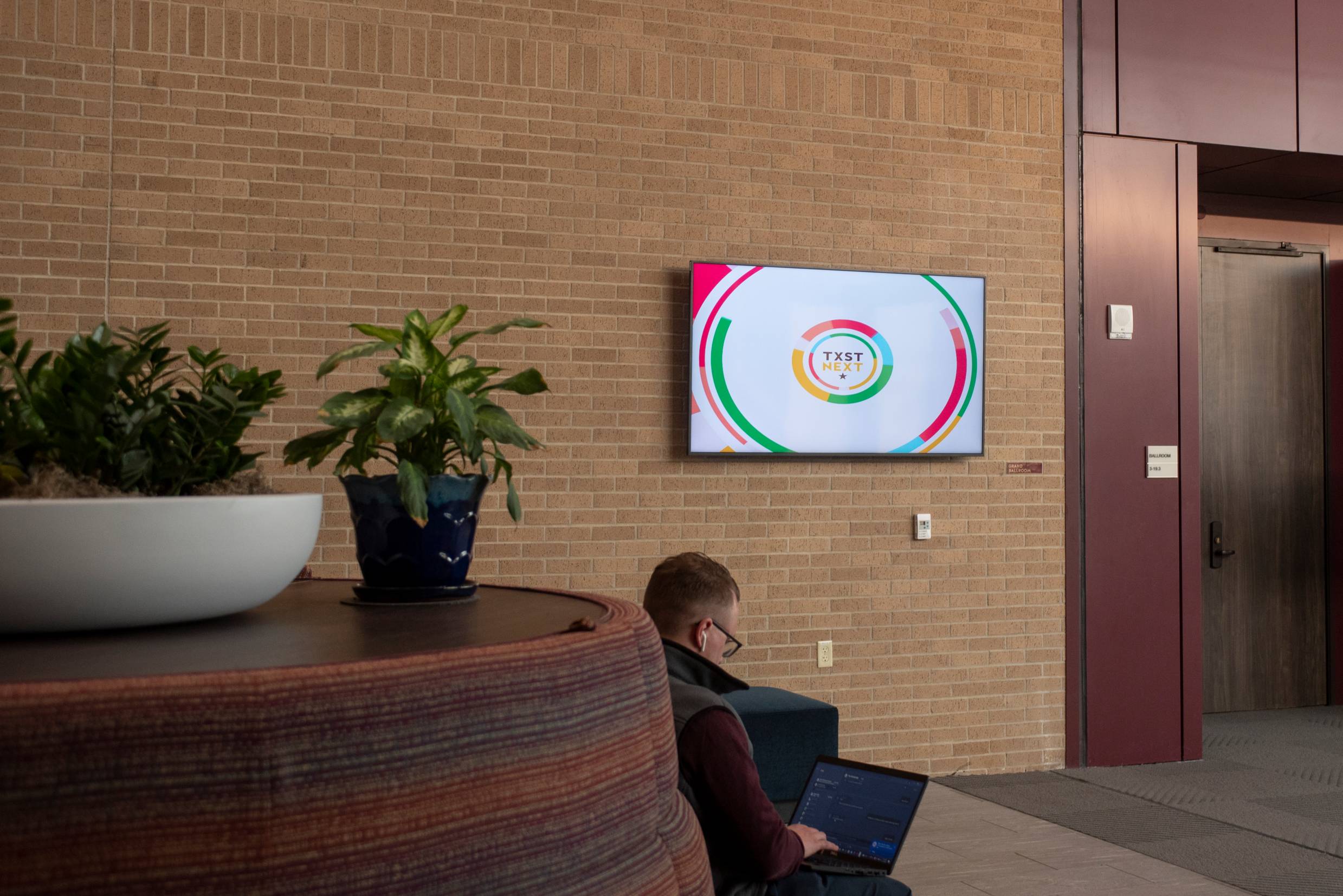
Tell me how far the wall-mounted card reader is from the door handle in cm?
173

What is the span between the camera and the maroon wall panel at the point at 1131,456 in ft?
17.6

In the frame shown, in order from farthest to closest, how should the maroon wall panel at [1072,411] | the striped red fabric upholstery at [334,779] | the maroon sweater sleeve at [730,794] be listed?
the maroon wall panel at [1072,411] < the maroon sweater sleeve at [730,794] < the striped red fabric upholstery at [334,779]

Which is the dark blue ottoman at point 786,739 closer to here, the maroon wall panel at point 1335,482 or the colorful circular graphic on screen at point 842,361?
the colorful circular graphic on screen at point 842,361

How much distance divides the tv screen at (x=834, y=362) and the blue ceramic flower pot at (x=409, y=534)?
3.29 metres

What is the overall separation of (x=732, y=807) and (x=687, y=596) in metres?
0.50

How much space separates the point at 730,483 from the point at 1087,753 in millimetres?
2105

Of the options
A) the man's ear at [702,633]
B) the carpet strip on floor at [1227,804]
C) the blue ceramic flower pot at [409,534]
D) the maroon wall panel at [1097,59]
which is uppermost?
the maroon wall panel at [1097,59]

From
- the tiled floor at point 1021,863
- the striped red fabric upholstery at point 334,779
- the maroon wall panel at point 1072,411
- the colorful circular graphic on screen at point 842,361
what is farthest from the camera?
the maroon wall panel at point 1072,411

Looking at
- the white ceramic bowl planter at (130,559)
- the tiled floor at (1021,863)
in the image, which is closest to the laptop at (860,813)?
the white ceramic bowl planter at (130,559)

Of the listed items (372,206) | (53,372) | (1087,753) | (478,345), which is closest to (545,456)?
(478,345)

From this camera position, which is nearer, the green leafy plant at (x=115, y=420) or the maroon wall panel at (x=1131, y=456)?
the green leafy plant at (x=115, y=420)

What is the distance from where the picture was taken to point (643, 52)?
15.7 ft

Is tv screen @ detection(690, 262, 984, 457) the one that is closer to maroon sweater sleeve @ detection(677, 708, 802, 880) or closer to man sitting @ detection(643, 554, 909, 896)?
man sitting @ detection(643, 554, 909, 896)

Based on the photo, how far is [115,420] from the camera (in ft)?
3.64
